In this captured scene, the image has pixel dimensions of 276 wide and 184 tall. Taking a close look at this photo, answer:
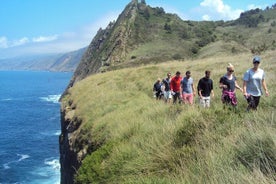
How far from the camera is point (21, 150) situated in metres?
43.6

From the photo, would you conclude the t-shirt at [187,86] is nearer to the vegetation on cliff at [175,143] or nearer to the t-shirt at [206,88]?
the vegetation on cliff at [175,143]

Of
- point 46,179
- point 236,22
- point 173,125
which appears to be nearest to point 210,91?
point 173,125

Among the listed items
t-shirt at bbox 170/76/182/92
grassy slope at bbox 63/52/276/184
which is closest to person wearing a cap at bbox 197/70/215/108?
grassy slope at bbox 63/52/276/184

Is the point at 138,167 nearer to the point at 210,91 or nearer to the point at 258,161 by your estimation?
the point at 258,161

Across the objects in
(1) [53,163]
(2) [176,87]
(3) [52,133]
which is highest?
(2) [176,87]

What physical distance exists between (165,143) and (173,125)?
105 centimetres

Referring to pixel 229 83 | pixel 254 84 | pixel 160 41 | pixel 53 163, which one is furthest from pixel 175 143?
pixel 160 41

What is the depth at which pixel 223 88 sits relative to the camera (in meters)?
12.2

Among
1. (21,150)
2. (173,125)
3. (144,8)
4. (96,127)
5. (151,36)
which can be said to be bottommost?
(21,150)

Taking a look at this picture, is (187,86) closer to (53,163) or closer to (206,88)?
(206,88)

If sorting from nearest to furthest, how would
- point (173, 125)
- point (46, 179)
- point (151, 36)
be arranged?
point (173, 125), point (46, 179), point (151, 36)

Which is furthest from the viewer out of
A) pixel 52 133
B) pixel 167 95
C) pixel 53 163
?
pixel 52 133

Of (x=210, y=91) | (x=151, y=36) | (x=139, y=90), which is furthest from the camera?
(x=151, y=36)

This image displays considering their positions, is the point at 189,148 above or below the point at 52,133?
above
